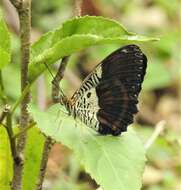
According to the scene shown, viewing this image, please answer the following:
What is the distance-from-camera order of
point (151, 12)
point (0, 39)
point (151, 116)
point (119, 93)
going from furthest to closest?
point (151, 12)
point (151, 116)
point (119, 93)
point (0, 39)

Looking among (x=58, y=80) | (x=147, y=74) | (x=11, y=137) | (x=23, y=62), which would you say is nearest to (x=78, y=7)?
(x=58, y=80)

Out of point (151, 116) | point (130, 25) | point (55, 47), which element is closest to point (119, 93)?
point (55, 47)

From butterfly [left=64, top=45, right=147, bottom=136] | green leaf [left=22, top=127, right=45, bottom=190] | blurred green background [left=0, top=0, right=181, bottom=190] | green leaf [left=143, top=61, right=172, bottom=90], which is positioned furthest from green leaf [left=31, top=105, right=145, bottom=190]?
green leaf [left=143, top=61, right=172, bottom=90]

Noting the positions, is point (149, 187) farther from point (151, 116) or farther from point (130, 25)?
point (130, 25)

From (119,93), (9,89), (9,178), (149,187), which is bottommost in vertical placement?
(149,187)

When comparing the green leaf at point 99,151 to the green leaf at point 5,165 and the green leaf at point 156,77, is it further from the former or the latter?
the green leaf at point 156,77

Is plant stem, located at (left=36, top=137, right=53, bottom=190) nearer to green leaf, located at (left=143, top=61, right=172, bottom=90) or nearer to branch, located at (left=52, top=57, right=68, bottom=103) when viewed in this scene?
branch, located at (left=52, top=57, right=68, bottom=103)

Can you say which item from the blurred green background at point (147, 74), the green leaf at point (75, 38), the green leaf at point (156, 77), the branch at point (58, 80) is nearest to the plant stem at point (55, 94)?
the branch at point (58, 80)
